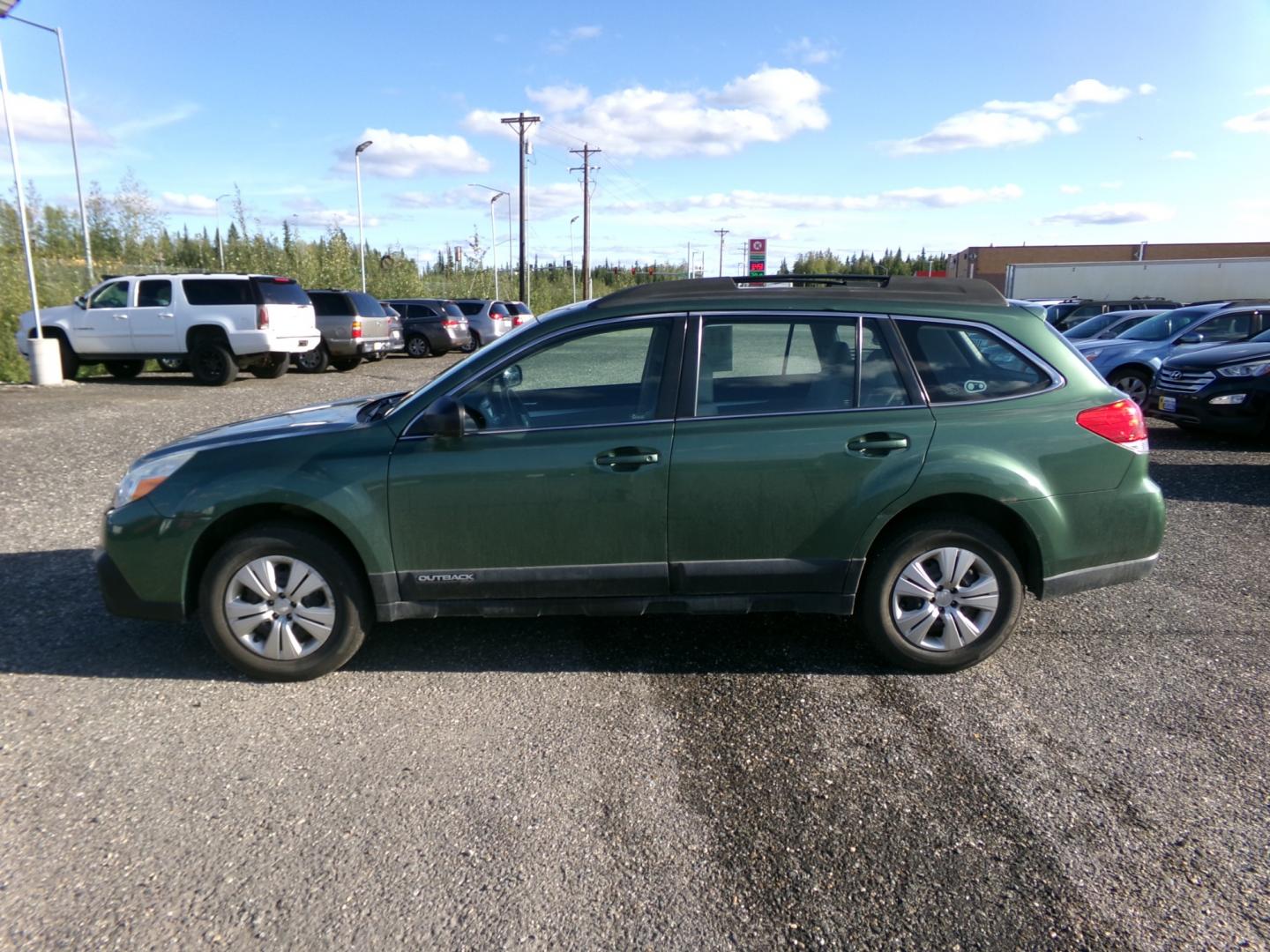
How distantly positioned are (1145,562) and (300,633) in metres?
3.97

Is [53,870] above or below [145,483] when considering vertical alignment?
below

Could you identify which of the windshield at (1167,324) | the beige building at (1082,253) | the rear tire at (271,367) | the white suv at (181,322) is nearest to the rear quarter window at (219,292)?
the white suv at (181,322)

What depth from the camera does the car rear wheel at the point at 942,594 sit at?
4.05 meters

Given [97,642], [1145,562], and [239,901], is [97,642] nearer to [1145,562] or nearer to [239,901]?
[239,901]

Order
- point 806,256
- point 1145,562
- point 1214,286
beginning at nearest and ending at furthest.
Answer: point 1145,562, point 1214,286, point 806,256

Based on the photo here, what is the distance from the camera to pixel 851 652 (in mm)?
4465

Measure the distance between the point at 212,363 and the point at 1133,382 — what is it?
1596cm

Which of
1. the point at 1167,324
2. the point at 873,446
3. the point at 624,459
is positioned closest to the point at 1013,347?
the point at 873,446

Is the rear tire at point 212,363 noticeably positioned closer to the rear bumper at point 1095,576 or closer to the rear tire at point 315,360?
the rear tire at point 315,360

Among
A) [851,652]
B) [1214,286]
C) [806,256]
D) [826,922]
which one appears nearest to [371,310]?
[851,652]

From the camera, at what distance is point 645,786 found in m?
3.26

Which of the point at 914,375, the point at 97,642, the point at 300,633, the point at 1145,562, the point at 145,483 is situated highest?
the point at 914,375

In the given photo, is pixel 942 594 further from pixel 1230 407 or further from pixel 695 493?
pixel 1230 407

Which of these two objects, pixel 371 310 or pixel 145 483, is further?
pixel 371 310
